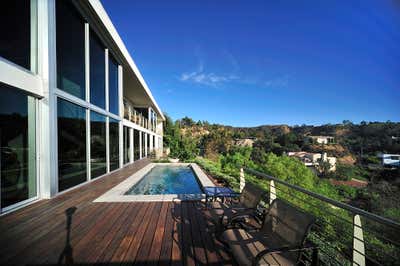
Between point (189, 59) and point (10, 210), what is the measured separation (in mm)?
17070

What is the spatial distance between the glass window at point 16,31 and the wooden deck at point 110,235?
9.20ft

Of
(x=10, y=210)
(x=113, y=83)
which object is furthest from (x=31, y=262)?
(x=113, y=83)

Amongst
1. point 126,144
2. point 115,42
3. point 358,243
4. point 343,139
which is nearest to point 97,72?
point 115,42

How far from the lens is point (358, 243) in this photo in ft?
5.51

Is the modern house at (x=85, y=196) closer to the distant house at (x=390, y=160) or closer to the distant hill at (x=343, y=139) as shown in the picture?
the distant hill at (x=343, y=139)

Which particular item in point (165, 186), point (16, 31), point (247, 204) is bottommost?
point (165, 186)

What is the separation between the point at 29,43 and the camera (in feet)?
12.5

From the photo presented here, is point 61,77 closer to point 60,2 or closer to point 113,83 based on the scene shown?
point 60,2

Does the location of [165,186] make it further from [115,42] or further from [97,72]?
[115,42]

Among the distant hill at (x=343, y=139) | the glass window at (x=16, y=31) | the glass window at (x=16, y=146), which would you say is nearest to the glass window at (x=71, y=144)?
the glass window at (x=16, y=146)

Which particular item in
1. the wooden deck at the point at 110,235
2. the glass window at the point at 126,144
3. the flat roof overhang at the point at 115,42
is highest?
the flat roof overhang at the point at 115,42

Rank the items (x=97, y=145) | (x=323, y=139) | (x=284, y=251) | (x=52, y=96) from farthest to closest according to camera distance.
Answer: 1. (x=323, y=139)
2. (x=97, y=145)
3. (x=52, y=96)
4. (x=284, y=251)

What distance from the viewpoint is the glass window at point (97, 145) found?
598cm

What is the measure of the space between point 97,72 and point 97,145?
8.09ft
